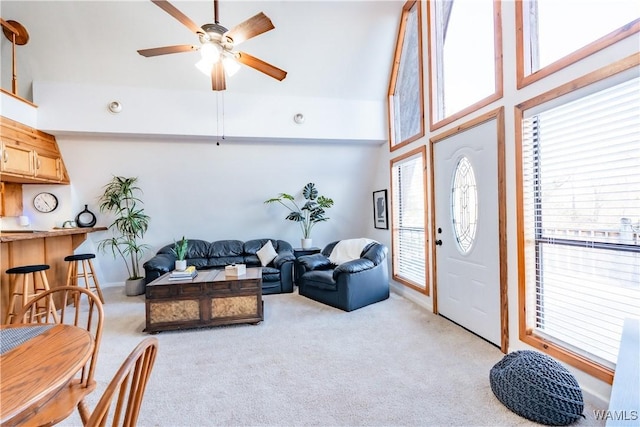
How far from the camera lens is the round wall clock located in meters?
4.64

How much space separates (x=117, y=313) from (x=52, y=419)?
3009 millimetres

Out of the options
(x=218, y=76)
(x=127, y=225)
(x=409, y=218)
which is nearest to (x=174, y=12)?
(x=218, y=76)

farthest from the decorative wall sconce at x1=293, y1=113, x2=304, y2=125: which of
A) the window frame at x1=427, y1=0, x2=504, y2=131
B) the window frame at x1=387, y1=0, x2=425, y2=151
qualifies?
the window frame at x1=427, y1=0, x2=504, y2=131

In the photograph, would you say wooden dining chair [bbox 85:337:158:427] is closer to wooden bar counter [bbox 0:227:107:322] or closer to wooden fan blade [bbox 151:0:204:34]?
wooden fan blade [bbox 151:0:204:34]

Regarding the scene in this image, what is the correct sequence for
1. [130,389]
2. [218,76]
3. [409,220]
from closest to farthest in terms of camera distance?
[130,389] → [218,76] → [409,220]

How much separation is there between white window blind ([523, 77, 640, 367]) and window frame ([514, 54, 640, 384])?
0.03 metres

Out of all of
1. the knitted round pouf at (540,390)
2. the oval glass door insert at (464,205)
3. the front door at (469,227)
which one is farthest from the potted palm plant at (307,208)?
the knitted round pouf at (540,390)

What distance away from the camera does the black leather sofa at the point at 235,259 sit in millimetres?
4586

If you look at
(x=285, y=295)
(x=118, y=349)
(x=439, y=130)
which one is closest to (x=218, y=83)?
(x=439, y=130)

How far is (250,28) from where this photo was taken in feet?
7.63

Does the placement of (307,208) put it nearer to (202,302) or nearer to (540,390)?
(202,302)

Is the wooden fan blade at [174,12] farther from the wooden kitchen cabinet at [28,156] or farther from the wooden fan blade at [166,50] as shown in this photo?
the wooden kitchen cabinet at [28,156]

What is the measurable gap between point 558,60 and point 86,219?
642cm

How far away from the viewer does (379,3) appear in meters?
4.09
